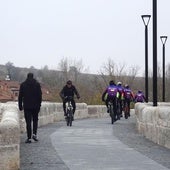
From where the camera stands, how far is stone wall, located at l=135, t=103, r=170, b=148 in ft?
43.8

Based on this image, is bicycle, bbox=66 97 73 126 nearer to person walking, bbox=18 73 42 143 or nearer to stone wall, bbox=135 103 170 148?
stone wall, bbox=135 103 170 148

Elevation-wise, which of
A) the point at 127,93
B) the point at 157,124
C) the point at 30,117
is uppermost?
the point at 127,93

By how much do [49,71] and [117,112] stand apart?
7303cm

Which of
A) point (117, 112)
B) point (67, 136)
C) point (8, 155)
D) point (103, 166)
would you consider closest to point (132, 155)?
point (103, 166)

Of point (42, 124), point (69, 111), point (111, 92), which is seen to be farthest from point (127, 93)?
point (69, 111)

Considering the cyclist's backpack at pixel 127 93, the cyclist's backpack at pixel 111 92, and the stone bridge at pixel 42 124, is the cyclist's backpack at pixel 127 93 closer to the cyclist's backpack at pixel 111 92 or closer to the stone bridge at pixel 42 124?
the stone bridge at pixel 42 124

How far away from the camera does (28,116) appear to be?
14.7 metres

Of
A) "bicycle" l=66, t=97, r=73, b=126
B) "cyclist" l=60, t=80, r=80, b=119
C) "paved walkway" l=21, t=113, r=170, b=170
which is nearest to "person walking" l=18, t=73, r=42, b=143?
"paved walkway" l=21, t=113, r=170, b=170

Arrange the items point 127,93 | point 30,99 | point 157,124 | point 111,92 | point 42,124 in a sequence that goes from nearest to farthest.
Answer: point 157,124, point 30,99, point 42,124, point 111,92, point 127,93

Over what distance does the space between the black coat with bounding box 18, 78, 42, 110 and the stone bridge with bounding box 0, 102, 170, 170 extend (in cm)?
31

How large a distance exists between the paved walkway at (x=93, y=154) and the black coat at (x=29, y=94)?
959 mm

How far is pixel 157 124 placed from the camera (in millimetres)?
14328

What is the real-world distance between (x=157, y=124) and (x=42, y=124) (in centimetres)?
914

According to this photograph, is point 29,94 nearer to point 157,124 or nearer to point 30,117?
point 30,117
